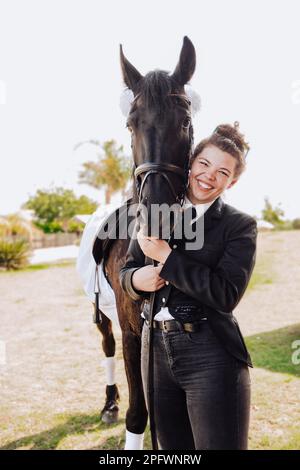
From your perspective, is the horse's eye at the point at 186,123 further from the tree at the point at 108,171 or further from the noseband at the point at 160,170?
the tree at the point at 108,171

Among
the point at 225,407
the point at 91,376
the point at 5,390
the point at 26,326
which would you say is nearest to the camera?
the point at 225,407

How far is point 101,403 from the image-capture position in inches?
180

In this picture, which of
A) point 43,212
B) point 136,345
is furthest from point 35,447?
point 43,212

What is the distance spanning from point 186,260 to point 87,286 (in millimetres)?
2244

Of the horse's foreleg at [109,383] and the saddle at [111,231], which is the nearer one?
the saddle at [111,231]

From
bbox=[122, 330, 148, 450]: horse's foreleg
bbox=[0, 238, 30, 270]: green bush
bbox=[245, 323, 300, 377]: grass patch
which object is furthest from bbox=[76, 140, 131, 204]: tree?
bbox=[122, 330, 148, 450]: horse's foreleg

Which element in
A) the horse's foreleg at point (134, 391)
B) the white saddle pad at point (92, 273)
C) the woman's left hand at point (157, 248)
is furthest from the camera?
the white saddle pad at point (92, 273)

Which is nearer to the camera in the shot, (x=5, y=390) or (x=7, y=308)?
(x=5, y=390)

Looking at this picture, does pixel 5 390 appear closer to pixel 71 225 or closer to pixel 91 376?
pixel 91 376

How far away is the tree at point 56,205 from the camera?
51656 millimetres

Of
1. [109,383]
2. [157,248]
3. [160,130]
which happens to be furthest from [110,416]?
[160,130]

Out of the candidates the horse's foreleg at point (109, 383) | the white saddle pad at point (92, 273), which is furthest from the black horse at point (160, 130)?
the horse's foreleg at point (109, 383)

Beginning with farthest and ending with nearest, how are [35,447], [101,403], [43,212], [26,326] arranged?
[43,212]
[26,326]
[101,403]
[35,447]

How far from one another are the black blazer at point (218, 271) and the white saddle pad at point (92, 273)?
1.44 metres
